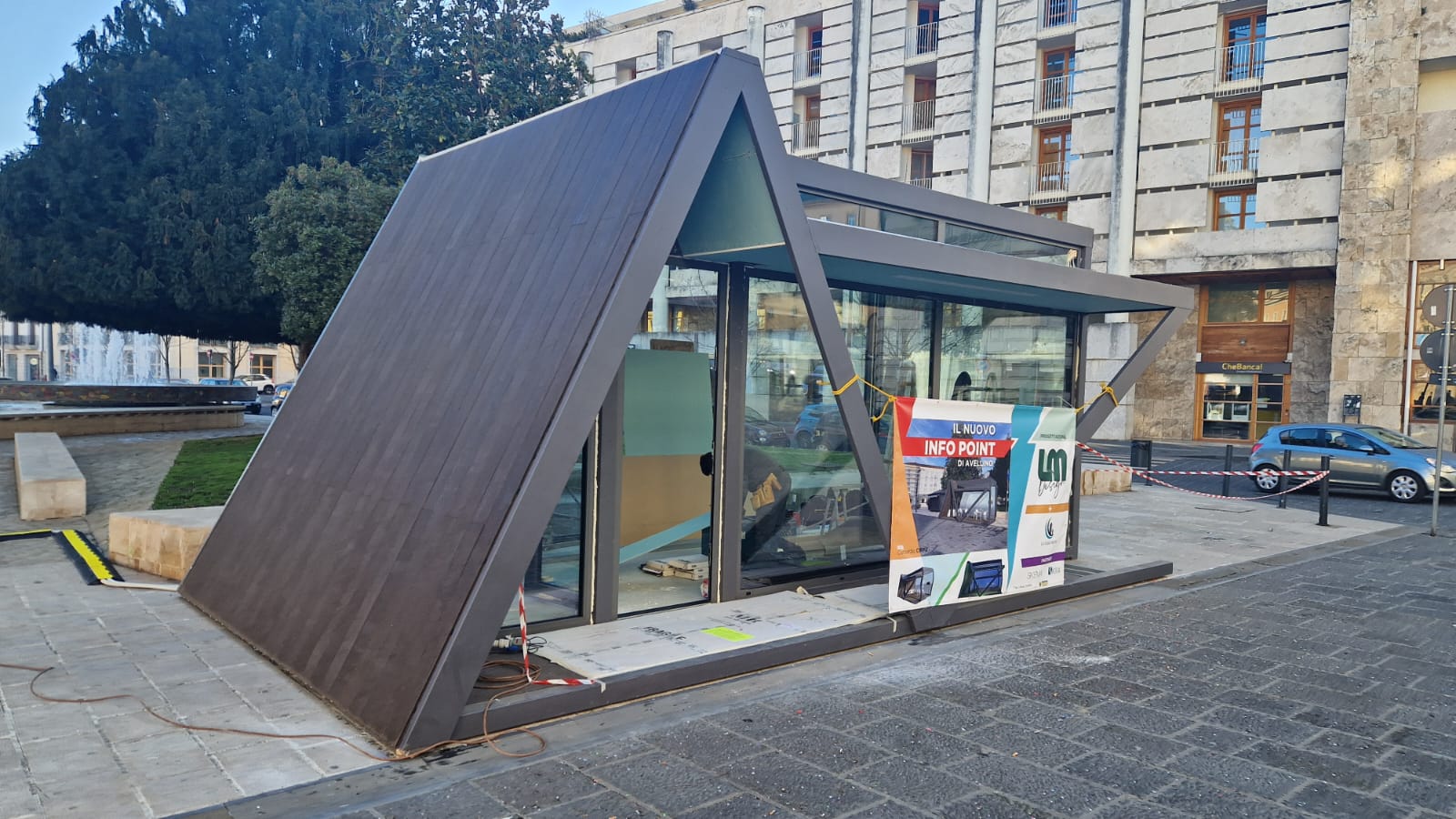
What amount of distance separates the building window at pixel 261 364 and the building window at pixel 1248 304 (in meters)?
66.6

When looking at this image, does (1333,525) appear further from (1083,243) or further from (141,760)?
(141,760)

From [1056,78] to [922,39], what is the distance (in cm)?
645

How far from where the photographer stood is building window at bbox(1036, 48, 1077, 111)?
35.7 metres

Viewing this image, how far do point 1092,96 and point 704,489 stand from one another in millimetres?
32585

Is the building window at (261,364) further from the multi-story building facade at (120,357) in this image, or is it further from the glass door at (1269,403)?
the glass door at (1269,403)

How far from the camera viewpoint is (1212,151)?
32.5 metres

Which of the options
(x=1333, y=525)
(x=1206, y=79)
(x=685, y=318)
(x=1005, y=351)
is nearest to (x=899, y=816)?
(x=685, y=318)

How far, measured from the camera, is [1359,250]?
2938 centimetres

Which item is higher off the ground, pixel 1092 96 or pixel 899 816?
pixel 1092 96

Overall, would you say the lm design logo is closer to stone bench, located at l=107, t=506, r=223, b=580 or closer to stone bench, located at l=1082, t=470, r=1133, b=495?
stone bench, located at l=107, t=506, r=223, b=580

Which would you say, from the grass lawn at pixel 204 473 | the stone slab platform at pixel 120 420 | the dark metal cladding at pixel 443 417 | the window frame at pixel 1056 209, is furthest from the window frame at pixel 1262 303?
the dark metal cladding at pixel 443 417

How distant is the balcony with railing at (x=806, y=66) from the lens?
42250 mm

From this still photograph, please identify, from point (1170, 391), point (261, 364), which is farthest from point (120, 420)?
point (261, 364)

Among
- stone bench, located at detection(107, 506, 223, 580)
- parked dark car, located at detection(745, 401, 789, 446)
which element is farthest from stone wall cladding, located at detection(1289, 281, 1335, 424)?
stone bench, located at detection(107, 506, 223, 580)
